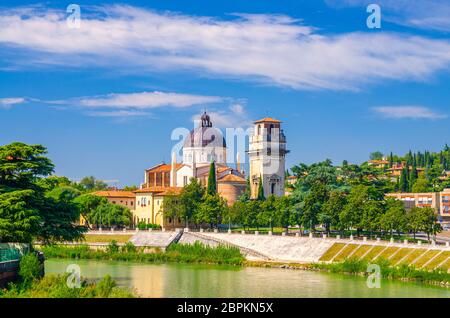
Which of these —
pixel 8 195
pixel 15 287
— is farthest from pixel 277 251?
pixel 15 287

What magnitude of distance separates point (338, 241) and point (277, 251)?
626cm

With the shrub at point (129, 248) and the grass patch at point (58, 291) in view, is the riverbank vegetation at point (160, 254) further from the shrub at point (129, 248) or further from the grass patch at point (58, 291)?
the grass patch at point (58, 291)

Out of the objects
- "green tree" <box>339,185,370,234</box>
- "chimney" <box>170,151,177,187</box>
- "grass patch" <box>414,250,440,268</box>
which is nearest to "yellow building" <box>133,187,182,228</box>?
"chimney" <box>170,151,177,187</box>

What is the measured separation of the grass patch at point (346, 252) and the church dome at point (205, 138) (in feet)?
160

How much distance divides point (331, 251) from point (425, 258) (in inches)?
423

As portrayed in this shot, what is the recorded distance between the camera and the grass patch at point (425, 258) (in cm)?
5353

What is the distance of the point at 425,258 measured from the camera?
54156 millimetres

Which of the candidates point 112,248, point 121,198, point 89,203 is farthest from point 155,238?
point 121,198

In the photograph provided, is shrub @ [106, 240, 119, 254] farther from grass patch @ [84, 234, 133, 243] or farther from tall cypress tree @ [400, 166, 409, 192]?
tall cypress tree @ [400, 166, 409, 192]

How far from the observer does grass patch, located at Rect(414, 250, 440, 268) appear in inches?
2108

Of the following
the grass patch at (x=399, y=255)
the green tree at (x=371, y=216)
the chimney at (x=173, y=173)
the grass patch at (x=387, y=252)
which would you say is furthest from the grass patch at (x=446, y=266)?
the chimney at (x=173, y=173)
